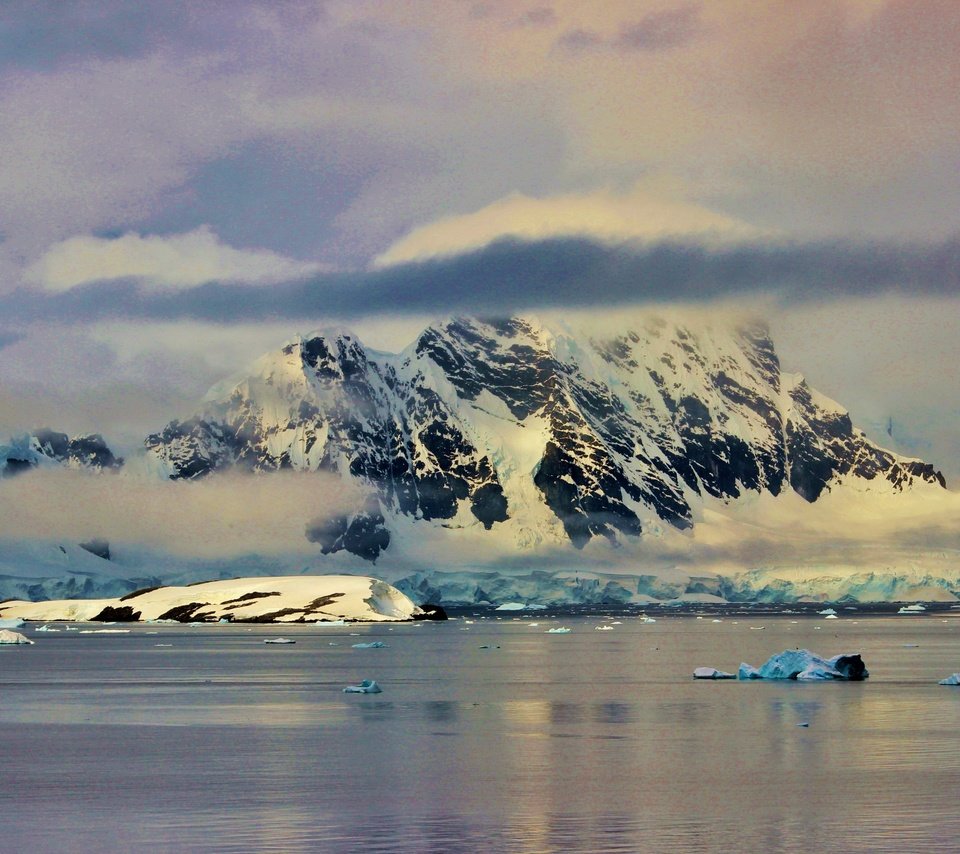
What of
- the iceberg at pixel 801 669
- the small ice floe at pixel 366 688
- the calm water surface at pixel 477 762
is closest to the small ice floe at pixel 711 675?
the iceberg at pixel 801 669

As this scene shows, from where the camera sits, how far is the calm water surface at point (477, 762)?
3484 cm

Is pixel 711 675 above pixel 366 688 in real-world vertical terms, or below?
below

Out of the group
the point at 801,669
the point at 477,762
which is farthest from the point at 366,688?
the point at 477,762

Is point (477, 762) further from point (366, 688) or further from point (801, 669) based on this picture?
point (801, 669)

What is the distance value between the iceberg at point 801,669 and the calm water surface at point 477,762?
2.26 m

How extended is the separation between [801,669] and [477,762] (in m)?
42.1

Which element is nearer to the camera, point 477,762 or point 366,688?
point 477,762

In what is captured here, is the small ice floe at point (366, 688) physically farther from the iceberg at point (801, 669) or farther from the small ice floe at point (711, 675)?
the iceberg at point (801, 669)

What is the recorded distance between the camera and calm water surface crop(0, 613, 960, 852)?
114ft

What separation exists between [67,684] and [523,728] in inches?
1468

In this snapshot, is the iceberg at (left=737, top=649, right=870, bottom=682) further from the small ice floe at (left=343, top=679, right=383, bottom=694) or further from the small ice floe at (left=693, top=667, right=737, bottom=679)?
the small ice floe at (left=343, top=679, right=383, bottom=694)

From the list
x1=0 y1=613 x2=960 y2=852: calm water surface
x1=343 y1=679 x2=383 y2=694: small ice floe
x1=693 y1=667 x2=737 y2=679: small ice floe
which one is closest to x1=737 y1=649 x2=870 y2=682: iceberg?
x1=693 y1=667 x2=737 y2=679: small ice floe

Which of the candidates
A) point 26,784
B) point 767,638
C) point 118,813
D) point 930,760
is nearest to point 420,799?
point 118,813

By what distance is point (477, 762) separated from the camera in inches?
1909
